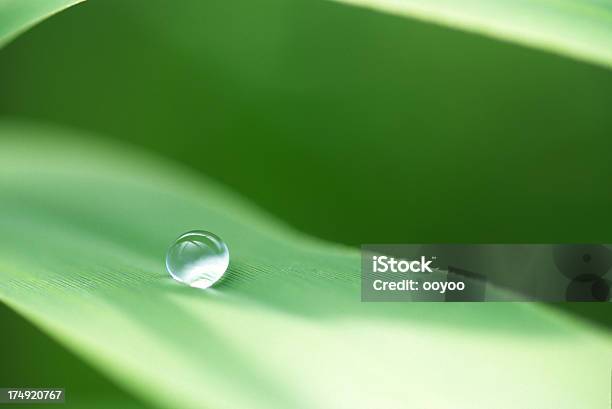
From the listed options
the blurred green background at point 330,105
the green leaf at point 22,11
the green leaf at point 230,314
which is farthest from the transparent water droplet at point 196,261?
the green leaf at point 22,11

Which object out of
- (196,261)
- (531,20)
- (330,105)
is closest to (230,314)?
(196,261)

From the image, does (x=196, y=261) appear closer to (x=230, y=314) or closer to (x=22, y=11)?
(x=230, y=314)

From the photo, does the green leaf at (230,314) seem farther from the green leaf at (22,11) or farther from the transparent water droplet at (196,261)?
the green leaf at (22,11)

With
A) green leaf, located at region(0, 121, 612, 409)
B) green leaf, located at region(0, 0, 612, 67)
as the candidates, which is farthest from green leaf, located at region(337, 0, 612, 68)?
green leaf, located at region(0, 121, 612, 409)

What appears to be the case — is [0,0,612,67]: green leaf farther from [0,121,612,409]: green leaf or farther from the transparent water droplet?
the transparent water droplet

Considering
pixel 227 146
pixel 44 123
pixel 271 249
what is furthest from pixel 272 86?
pixel 44 123

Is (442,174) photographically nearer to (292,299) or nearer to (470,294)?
(470,294)
